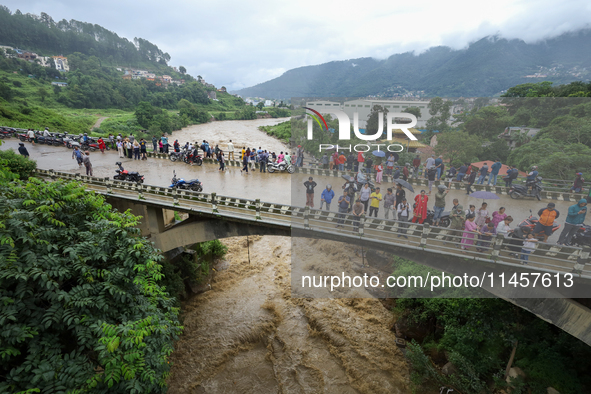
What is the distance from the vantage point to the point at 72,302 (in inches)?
243

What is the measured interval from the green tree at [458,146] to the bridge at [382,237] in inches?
89.1

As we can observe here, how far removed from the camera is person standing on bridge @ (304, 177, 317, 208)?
9.92 metres

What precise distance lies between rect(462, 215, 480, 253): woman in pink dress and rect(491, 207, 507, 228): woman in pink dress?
0.47 m

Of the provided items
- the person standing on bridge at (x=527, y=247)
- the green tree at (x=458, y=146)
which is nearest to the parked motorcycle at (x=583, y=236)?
the person standing on bridge at (x=527, y=247)

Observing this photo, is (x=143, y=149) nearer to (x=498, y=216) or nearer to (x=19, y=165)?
(x=19, y=165)

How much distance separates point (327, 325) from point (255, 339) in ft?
11.7

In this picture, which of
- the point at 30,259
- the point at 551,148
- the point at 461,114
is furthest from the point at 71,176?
the point at 551,148

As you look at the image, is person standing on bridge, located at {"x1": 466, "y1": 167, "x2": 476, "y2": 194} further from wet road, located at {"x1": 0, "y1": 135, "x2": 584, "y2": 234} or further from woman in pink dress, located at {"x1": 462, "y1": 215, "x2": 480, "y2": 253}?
woman in pink dress, located at {"x1": 462, "y1": 215, "x2": 480, "y2": 253}

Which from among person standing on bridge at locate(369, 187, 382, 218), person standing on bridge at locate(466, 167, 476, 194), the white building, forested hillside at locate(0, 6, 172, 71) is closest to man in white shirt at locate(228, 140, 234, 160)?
the white building

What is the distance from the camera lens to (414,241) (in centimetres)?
952

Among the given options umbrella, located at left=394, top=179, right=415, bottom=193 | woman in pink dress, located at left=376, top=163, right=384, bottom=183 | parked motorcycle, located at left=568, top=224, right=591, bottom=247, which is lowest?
parked motorcycle, located at left=568, top=224, right=591, bottom=247

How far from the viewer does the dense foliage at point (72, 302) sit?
18.7 ft

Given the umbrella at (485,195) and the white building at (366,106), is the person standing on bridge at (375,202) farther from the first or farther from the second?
the umbrella at (485,195)

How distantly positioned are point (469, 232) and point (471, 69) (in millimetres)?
79291
